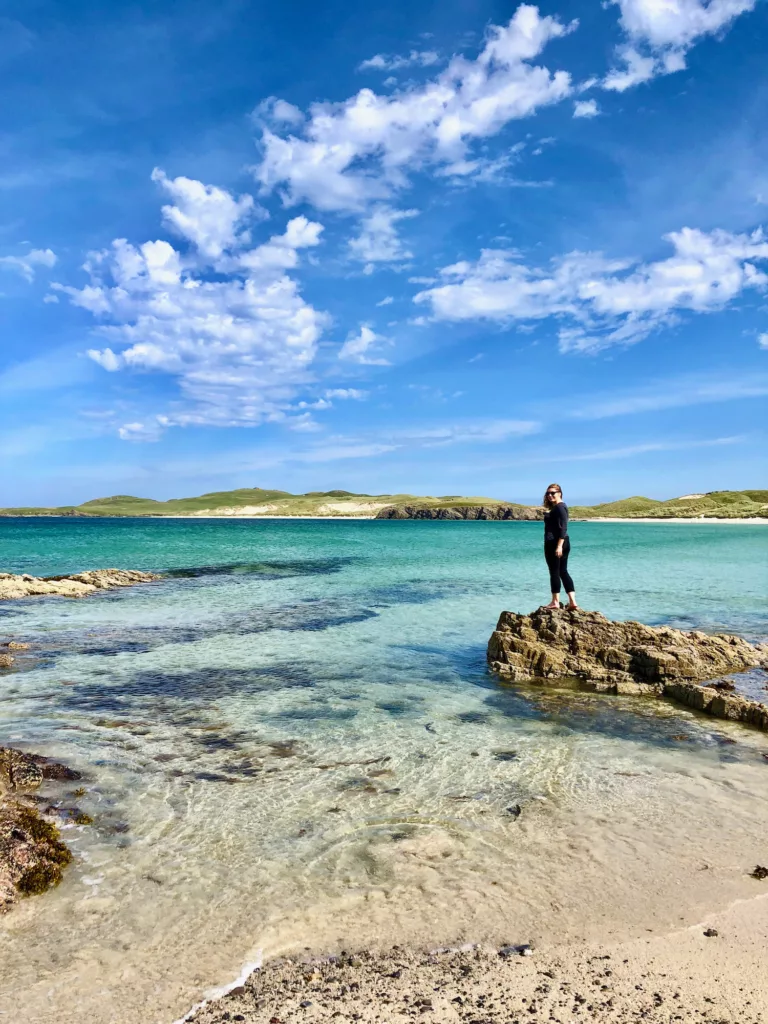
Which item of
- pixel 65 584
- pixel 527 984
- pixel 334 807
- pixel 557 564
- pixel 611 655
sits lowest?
pixel 334 807

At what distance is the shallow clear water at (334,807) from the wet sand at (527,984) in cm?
26

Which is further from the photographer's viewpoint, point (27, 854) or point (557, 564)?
point (557, 564)

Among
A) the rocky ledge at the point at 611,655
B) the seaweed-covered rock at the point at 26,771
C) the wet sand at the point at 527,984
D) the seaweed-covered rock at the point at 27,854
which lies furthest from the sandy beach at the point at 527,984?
the rocky ledge at the point at 611,655

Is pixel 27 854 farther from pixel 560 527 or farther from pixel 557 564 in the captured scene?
pixel 557 564

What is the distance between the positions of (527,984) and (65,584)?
29704mm

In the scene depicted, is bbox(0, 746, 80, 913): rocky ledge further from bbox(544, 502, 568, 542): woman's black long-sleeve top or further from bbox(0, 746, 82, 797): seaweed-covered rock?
bbox(544, 502, 568, 542): woman's black long-sleeve top

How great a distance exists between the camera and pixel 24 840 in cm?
625

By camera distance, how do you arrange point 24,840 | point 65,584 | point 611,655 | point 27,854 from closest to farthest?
point 27,854 < point 24,840 < point 611,655 < point 65,584

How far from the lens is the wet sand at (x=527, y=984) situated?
163 inches

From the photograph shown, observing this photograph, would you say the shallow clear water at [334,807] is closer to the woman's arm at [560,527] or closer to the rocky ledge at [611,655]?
the rocky ledge at [611,655]

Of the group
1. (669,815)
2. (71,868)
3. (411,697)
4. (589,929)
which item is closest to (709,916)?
(589,929)

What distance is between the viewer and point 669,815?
23.7ft

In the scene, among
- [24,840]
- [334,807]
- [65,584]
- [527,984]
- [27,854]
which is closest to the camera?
[527,984]

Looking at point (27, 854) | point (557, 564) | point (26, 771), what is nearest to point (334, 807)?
point (27, 854)
